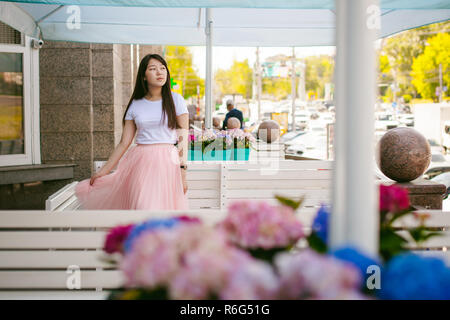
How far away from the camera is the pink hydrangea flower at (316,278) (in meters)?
1.14

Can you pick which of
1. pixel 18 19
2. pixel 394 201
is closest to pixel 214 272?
pixel 394 201

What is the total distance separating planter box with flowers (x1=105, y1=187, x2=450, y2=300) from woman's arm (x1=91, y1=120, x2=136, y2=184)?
286 centimetres

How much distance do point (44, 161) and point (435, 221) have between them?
681 cm

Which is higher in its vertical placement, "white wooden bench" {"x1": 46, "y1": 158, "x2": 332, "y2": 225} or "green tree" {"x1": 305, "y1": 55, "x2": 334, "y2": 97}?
"green tree" {"x1": 305, "y1": 55, "x2": 334, "y2": 97}

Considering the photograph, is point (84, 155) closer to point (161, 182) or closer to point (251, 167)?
point (251, 167)

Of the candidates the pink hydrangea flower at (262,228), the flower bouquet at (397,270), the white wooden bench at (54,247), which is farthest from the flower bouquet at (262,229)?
the white wooden bench at (54,247)

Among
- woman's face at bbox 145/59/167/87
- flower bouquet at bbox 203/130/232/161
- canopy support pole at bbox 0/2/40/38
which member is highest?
canopy support pole at bbox 0/2/40/38

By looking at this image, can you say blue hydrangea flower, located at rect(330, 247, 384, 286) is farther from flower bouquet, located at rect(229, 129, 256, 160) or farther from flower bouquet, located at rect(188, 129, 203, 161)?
flower bouquet, located at rect(229, 129, 256, 160)

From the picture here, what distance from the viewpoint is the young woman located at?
172 inches

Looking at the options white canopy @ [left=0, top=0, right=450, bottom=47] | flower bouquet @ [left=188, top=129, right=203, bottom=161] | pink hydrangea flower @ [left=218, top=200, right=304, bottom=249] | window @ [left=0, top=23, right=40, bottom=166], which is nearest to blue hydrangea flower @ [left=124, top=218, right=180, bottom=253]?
pink hydrangea flower @ [left=218, top=200, right=304, bottom=249]

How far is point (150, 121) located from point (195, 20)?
18.7ft

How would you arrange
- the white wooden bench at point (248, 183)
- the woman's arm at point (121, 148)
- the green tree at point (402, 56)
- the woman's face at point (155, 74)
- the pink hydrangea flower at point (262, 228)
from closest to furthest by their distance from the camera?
the pink hydrangea flower at point (262, 228)
the woman's arm at point (121, 148)
the woman's face at point (155, 74)
the white wooden bench at point (248, 183)
the green tree at point (402, 56)

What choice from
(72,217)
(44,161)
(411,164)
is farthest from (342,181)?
(44,161)

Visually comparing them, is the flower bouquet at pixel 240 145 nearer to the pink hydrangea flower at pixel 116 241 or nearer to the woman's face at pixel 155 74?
the woman's face at pixel 155 74
